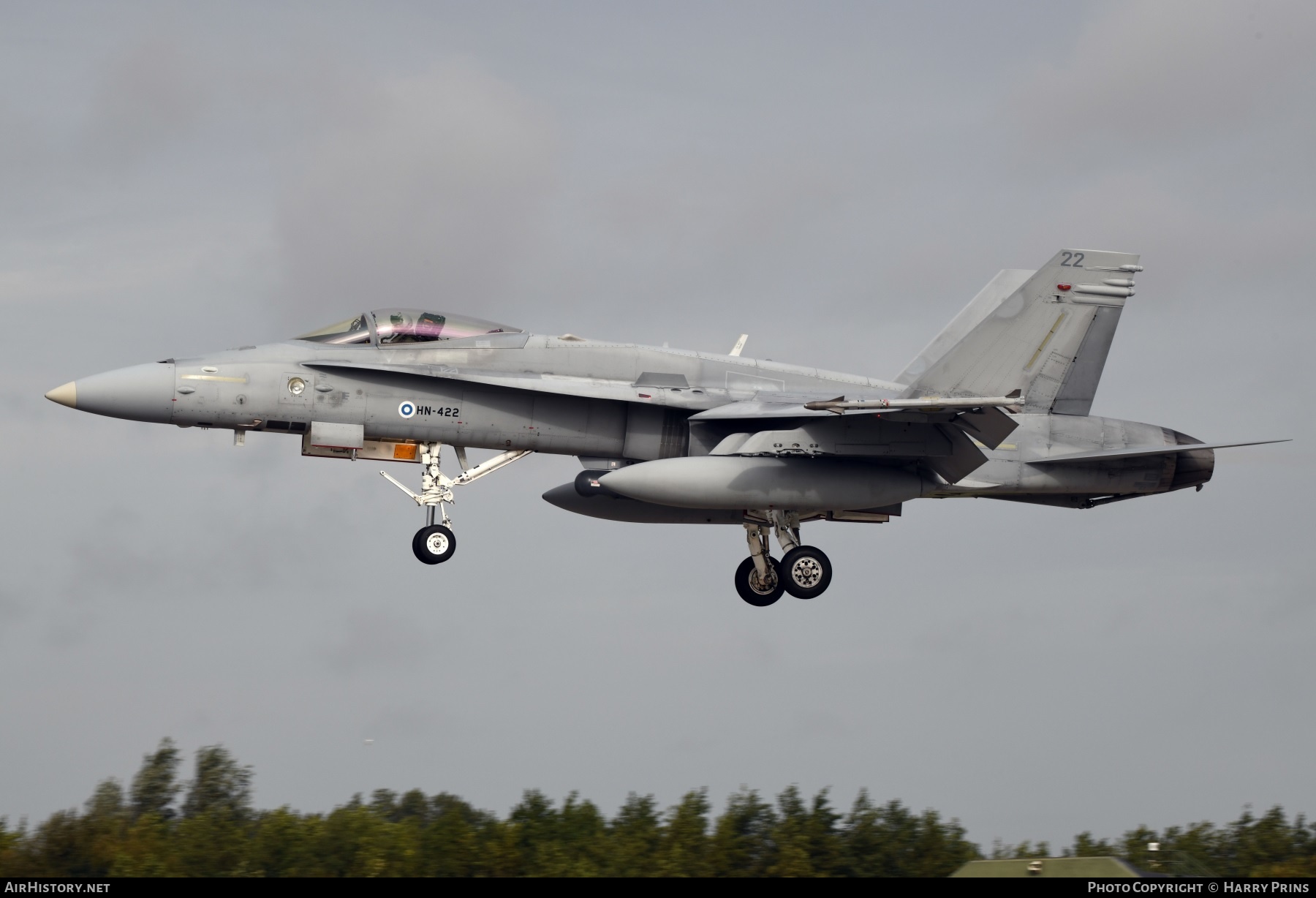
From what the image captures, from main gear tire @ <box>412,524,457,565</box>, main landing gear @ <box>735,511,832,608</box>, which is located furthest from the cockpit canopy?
main landing gear @ <box>735,511,832,608</box>

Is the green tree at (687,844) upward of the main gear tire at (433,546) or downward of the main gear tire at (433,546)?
downward

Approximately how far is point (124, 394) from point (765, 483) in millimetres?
7789

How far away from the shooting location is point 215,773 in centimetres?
3981

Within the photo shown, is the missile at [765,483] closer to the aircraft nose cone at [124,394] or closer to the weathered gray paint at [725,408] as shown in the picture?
the weathered gray paint at [725,408]

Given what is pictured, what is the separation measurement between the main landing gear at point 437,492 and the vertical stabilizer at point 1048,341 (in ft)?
18.1

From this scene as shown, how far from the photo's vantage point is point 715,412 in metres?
18.6

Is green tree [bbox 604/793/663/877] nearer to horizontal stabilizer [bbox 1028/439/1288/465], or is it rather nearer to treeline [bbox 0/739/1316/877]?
treeline [bbox 0/739/1316/877]

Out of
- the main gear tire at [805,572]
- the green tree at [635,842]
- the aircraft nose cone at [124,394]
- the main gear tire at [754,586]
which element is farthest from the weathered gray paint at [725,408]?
the green tree at [635,842]

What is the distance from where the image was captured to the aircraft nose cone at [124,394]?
688 inches

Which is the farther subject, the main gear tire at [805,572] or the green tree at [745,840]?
the green tree at [745,840]

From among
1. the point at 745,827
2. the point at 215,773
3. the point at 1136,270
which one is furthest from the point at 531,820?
the point at 1136,270

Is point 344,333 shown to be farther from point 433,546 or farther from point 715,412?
point 715,412
